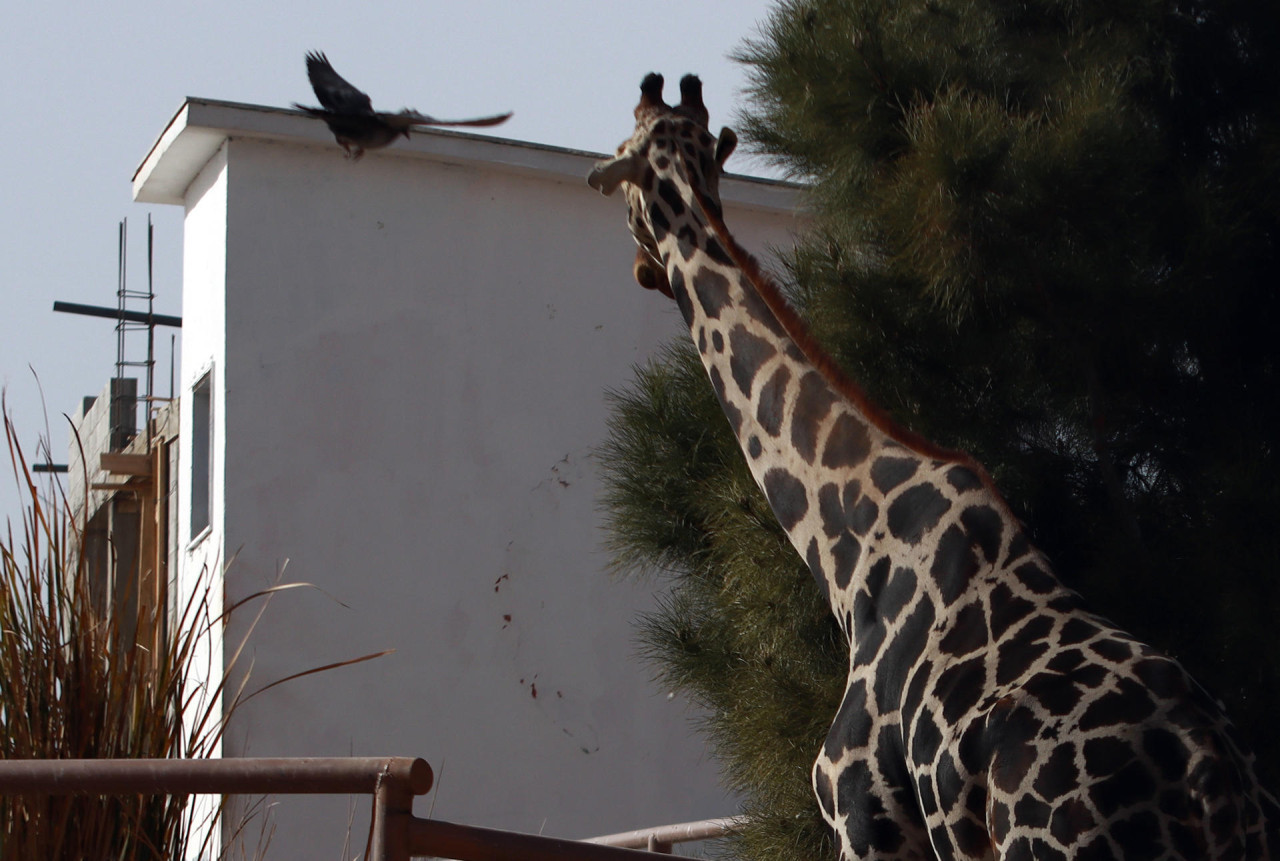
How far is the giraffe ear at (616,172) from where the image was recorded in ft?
13.2

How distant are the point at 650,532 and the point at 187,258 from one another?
193 inches

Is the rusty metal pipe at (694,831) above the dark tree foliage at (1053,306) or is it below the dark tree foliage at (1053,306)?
below

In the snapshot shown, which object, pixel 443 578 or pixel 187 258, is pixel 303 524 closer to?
pixel 443 578

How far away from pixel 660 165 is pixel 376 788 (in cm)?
234

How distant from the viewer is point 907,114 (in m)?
4.30

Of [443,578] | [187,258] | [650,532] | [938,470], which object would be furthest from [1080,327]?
[187,258]

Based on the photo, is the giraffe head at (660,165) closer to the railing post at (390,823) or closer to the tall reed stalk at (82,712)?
the tall reed stalk at (82,712)

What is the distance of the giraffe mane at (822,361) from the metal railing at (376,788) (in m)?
1.35

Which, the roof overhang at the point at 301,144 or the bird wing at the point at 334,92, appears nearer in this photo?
the bird wing at the point at 334,92

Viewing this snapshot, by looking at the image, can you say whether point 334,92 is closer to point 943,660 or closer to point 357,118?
point 357,118

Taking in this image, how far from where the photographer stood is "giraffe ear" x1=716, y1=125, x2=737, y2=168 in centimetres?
414

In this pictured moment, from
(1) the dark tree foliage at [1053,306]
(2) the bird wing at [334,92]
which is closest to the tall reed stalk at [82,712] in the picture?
(1) the dark tree foliage at [1053,306]

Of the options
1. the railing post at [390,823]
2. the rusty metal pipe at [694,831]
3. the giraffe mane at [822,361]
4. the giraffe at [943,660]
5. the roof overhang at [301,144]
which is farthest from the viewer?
the roof overhang at [301,144]

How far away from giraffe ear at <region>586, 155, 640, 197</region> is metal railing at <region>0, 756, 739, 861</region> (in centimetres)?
224
